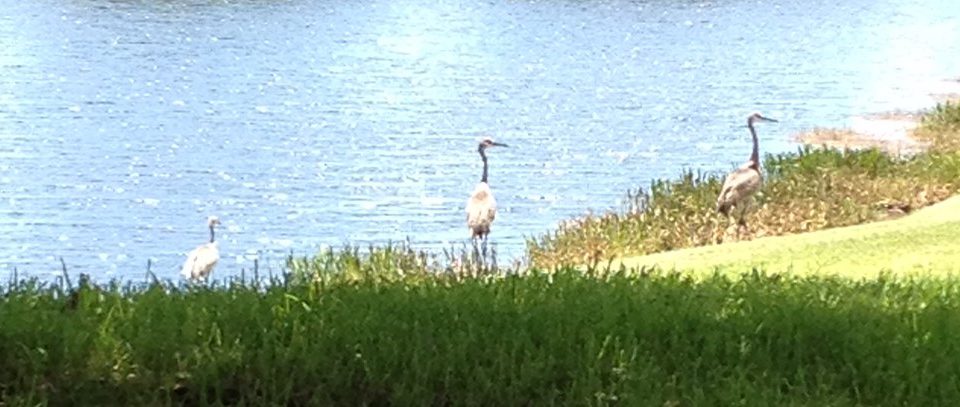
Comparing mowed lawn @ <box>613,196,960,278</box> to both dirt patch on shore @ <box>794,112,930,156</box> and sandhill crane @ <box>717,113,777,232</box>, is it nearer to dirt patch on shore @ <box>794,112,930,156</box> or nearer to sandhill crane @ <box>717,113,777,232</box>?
sandhill crane @ <box>717,113,777,232</box>

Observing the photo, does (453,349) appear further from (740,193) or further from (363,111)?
(363,111)

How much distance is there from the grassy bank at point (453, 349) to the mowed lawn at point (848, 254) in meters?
3.91

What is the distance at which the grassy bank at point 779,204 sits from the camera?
18062 mm

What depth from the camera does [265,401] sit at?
5828 mm

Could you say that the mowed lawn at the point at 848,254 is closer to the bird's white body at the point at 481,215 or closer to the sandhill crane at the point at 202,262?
the bird's white body at the point at 481,215

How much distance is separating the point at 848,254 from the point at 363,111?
20.8 meters

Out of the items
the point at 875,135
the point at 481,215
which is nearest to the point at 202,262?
the point at 481,215

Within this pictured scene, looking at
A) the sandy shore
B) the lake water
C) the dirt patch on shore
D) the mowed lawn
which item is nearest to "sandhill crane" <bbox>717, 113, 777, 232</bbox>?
the lake water

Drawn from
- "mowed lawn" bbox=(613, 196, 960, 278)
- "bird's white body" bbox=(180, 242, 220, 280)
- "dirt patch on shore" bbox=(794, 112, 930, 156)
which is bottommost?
"bird's white body" bbox=(180, 242, 220, 280)

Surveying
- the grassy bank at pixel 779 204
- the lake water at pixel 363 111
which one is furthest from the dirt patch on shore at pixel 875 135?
the grassy bank at pixel 779 204

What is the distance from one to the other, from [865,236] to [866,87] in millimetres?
25771

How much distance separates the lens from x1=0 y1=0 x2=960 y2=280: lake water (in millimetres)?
22469

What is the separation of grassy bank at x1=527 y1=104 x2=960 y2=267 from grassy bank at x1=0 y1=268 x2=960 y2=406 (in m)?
9.44

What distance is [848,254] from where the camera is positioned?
1283cm
